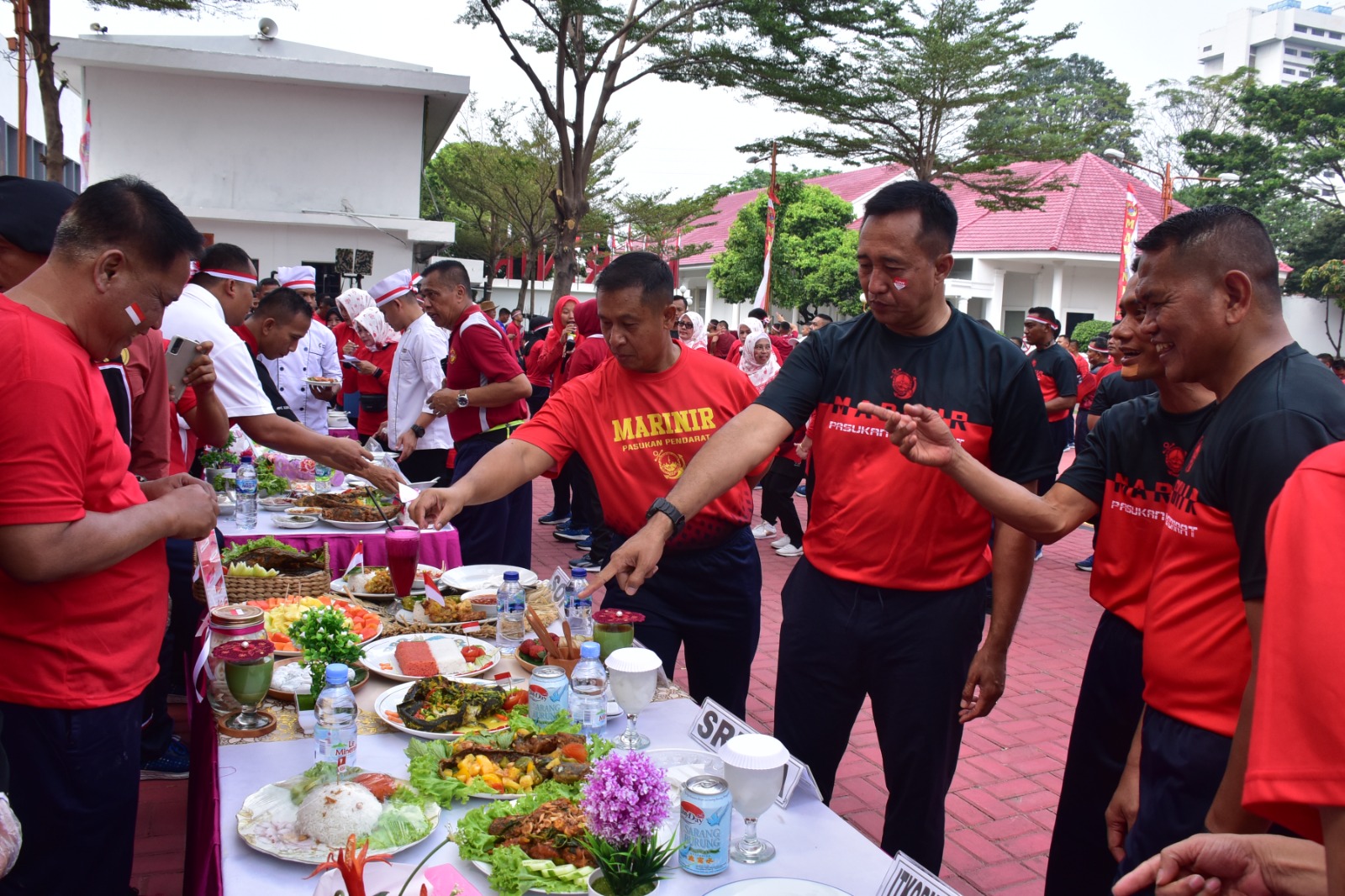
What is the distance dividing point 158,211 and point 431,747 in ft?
4.75

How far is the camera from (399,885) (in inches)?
65.9

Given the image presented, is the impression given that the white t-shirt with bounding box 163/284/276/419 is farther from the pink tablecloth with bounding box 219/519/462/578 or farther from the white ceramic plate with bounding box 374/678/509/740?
the white ceramic plate with bounding box 374/678/509/740

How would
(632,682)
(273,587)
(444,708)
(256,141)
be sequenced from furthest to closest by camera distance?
(256,141) → (273,587) → (444,708) → (632,682)

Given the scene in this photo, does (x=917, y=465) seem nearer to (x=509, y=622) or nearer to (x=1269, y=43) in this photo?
(x=509, y=622)

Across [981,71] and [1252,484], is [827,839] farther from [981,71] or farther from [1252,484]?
[981,71]

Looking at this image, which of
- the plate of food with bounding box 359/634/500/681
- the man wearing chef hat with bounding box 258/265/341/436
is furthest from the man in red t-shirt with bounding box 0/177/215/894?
the man wearing chef hat with bounding box 258/265/341/436

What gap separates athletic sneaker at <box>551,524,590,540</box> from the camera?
8.44 m

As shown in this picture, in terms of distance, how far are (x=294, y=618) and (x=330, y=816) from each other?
134 cm

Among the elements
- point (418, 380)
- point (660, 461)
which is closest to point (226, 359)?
point (418, 380)

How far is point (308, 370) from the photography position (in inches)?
310

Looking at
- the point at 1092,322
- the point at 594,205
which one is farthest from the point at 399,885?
the point at 594,205

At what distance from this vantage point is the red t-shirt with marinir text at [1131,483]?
2312mm

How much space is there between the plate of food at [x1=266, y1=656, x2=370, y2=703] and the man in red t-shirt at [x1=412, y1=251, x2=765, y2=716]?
0.70 meters

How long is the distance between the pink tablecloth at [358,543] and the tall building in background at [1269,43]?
102574mm
